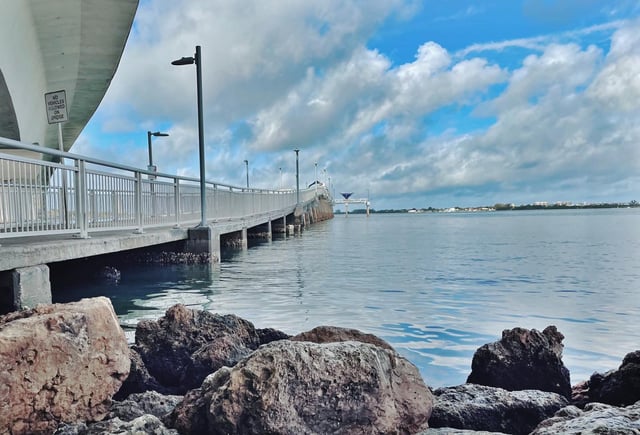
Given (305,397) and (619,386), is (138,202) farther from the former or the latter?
(619,386)

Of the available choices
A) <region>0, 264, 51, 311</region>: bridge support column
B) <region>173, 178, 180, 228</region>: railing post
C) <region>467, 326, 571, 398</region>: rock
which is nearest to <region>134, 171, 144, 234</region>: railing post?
<region>173, 178, 180, 228</region>: railing post

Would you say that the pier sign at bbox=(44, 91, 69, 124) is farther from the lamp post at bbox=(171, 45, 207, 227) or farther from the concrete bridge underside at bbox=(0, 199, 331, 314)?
the lamp post at bbox=(171, 45, 207, 227)

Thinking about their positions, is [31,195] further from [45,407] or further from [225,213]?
[225,213]

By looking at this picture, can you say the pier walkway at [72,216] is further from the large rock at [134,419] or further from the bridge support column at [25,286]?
the large rock at [134,419]

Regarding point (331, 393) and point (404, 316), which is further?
point (404, 316)

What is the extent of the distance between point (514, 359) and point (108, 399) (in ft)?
13.1

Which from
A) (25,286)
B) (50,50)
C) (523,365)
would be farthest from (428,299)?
(50,50)

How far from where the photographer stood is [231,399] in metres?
3.41

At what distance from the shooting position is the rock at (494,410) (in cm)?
423

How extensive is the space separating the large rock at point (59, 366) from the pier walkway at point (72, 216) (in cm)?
327

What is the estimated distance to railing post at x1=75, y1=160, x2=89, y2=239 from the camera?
9797mm

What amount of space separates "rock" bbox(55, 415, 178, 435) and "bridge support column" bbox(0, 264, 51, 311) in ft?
13.7

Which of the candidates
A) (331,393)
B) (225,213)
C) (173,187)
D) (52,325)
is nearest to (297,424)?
(331,393)

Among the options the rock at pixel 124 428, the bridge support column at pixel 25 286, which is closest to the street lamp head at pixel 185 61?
the bridge support column at pixel 25 286
